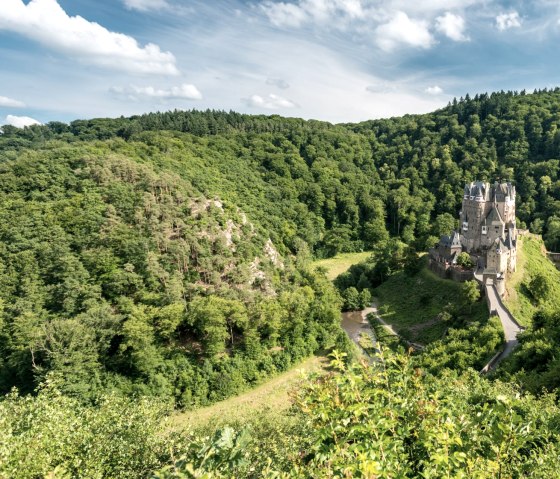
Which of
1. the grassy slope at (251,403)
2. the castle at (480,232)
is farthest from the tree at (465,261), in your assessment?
the grassy slope at (251,403)

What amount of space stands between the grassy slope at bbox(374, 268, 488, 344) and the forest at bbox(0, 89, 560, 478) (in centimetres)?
275

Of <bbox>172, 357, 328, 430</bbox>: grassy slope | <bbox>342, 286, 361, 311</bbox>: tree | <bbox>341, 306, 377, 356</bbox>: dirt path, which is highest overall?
<bbox>342, 286, 361, 311</bbox>: tree

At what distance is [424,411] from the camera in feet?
25.4

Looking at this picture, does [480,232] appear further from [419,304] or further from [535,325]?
[535,325]

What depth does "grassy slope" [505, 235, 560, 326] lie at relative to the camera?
45875mm

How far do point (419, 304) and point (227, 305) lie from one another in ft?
97.3

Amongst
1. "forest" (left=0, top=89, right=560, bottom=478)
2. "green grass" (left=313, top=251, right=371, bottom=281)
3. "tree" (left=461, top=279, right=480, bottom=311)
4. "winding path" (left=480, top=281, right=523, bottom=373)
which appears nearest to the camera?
"forest" (left=0, top=89, right=560, bottom=478)

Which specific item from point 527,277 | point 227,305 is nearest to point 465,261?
point 527,277

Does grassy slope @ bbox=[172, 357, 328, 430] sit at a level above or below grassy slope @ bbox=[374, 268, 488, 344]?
below

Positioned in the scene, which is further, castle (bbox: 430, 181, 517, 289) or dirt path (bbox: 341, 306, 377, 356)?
dirt path (bbox: 341, 306, 377, 356)

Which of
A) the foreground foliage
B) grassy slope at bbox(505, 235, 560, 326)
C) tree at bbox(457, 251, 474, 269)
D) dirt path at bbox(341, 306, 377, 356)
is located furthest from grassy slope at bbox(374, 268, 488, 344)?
the foreground foliage

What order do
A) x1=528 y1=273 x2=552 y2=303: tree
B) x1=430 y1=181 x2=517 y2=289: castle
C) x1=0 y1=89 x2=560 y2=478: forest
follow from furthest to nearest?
x1=430 y1=181 x2=517 y2=289: castle
x1=528 y1=273 x2=552 y2=303: tree
x1=0 y1=89 x2=560 y2=478: forest

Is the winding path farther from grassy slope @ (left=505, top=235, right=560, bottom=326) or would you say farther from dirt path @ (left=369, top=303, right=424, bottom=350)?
dirt path @ (left=369, top=303, right=424, bottom=350)

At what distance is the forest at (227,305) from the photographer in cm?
786
